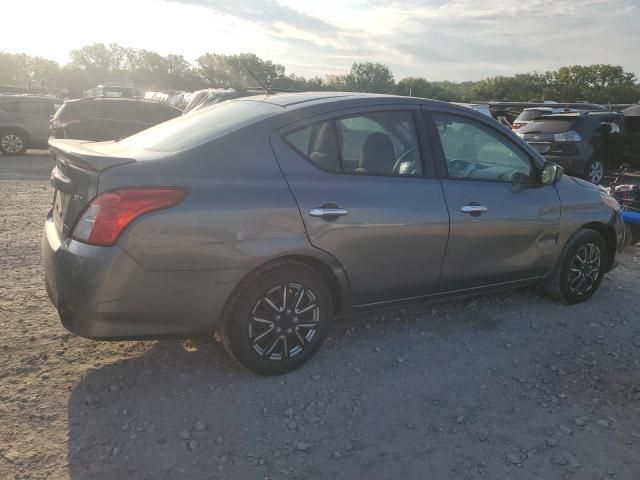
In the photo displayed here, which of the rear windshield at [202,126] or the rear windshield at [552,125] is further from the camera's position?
the rear windshield at [552,125]

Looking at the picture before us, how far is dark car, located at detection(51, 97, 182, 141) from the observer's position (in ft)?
41.5

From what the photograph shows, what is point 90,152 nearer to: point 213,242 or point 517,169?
point 213,242

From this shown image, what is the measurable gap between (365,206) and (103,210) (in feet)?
4.89

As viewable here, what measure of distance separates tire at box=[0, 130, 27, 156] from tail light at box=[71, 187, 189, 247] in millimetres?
14321

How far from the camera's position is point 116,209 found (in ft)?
9.49

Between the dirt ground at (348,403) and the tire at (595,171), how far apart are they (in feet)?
25.5

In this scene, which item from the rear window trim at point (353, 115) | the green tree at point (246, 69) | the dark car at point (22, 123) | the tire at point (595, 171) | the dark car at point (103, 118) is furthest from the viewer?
the dark car at point (22, 123)

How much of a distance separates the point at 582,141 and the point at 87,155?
10555 mm

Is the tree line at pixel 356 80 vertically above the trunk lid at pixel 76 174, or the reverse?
the tree line at pixel 356 80

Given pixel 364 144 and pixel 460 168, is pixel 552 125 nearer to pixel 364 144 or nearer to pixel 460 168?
pixel 460 168

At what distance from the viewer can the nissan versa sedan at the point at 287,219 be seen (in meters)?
2.97

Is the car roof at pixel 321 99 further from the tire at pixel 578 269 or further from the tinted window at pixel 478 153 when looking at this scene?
the tire at pixel 578 269

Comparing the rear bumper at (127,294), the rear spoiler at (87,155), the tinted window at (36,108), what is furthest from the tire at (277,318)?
the tinted window at (36,108)

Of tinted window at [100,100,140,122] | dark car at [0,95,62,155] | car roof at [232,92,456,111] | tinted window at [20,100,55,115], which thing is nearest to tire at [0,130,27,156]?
dark car at [0,95,62,155]
